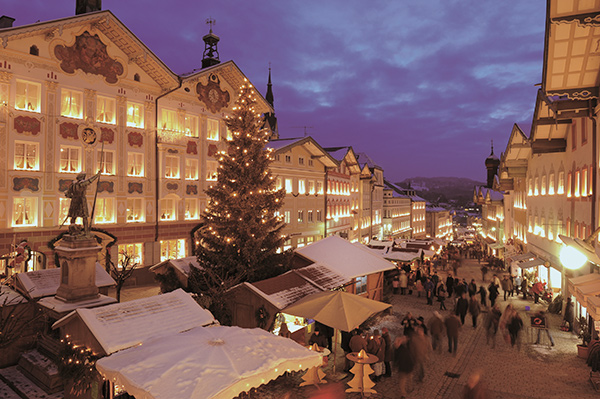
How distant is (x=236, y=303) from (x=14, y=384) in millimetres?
6432

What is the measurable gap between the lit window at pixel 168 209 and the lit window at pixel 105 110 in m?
5.75

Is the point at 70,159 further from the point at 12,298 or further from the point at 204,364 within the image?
the point at 204,364

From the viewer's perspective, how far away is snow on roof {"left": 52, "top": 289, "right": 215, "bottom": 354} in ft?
28.6

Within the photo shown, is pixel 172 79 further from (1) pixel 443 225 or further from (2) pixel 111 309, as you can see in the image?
(1) pixel 443 225

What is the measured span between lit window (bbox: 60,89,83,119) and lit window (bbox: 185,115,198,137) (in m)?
6.77

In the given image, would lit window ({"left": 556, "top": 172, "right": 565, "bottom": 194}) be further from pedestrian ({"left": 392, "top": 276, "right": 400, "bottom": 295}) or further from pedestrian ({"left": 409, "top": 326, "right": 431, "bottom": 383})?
pedestrian ({"left": 409, "top": 326, "right": 431, "bottom": 383})

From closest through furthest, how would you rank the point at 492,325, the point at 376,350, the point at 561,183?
the point at 376,350 → the point at 492,325 → the point at 561,183

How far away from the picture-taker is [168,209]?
26.4 metres

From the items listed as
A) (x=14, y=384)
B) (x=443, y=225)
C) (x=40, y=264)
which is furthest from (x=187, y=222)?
(x=443, y=225)

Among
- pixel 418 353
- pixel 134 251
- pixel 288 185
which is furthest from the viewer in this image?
pixel 288 185

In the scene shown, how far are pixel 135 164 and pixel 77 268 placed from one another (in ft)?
44.7

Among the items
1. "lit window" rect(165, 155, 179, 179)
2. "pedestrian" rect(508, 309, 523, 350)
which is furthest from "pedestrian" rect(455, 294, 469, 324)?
"lit window" rect(165, 155, 179, 179)

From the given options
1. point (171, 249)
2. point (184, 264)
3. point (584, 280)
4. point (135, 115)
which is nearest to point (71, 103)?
point (135, 115)

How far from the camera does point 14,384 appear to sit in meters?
10.3
